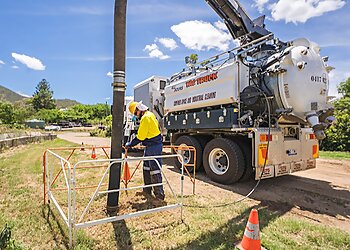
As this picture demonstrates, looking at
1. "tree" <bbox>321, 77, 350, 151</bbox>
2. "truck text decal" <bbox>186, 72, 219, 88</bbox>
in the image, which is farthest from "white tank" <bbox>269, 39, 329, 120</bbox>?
"tree" <bbox>321, 77, 350, 151</bbox>

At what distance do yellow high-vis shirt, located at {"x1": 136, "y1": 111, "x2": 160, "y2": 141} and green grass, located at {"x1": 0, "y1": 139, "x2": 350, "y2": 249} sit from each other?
1.14 metres

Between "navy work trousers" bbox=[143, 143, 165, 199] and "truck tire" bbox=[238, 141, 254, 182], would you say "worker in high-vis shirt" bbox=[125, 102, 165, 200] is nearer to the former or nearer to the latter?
"navy work trousers" bbox=[143, 143, 165, 199]

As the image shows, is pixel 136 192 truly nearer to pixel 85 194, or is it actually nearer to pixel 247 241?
pixel 85 194

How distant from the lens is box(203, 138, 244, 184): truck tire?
18.1 ft

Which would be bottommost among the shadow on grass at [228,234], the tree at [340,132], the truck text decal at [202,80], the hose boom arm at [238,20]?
the shadow on grass at [228,234]

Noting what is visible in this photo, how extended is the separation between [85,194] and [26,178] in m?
2.31

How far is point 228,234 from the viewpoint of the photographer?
321cm

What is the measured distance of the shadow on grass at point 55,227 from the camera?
9.96ft

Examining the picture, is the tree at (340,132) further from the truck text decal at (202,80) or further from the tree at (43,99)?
the tree at (43,99)

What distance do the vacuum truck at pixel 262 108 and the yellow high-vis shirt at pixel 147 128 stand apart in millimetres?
2001

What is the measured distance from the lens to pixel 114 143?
364 centimetres

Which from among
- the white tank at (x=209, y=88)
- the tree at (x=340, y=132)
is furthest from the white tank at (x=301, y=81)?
the tree at (x=340, y=132)

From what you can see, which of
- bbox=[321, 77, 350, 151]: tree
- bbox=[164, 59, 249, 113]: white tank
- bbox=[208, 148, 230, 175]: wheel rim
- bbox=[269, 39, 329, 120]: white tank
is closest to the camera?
bbox=[269, 39, 329, 120]: white tank

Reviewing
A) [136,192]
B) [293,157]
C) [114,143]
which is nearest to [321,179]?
[293,157]
